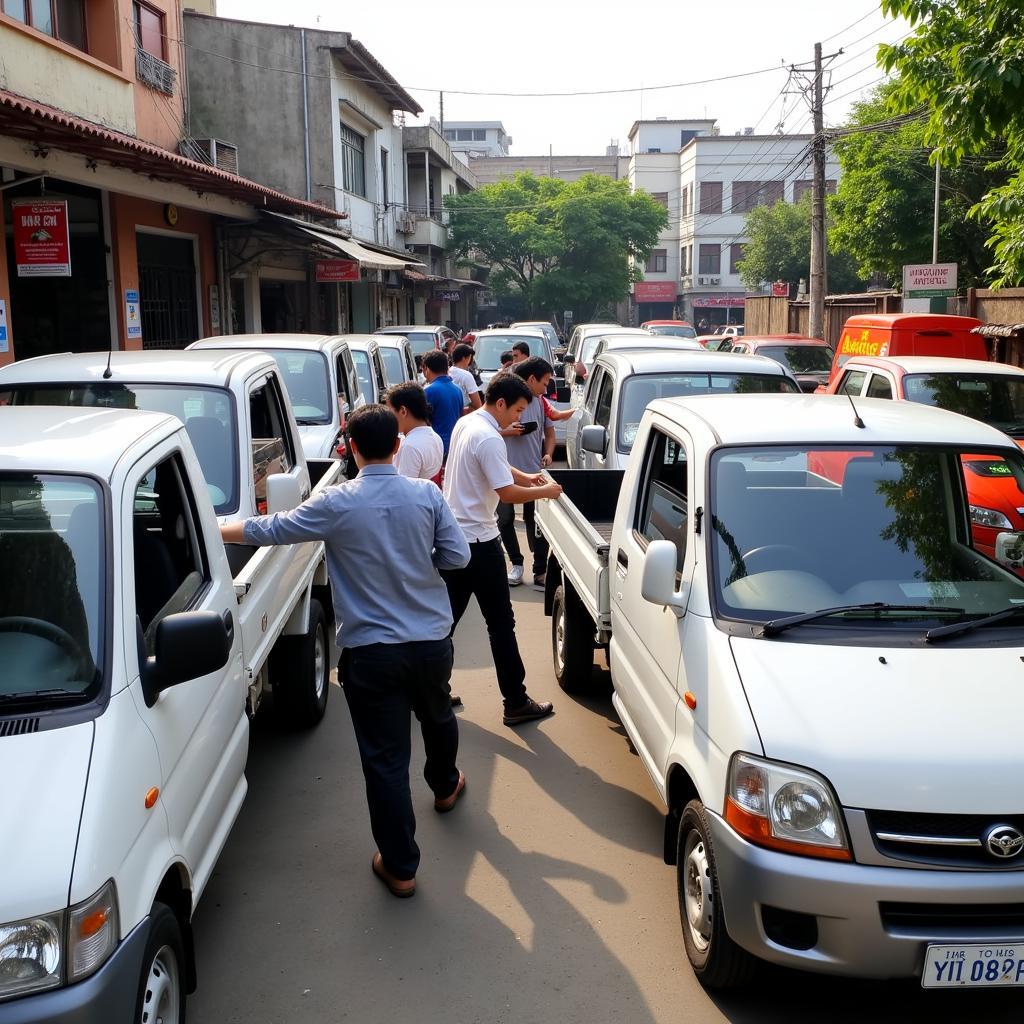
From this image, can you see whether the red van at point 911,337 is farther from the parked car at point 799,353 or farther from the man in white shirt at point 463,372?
the man in white shirt at point 463,372

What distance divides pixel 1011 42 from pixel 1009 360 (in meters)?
9.69

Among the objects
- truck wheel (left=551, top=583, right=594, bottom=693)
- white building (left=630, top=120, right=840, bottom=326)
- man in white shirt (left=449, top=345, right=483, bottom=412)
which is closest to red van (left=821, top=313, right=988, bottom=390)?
man in white shirt (left=449, top=345, right=483, bottom=412)

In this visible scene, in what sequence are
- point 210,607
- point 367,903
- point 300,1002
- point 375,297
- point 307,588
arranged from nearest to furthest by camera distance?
1. point 300,1002
2. point 210,607
3. point 367,903
4. point 307,588
5. point 375,297

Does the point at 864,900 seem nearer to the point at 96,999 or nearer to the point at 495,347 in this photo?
the point at 96,999

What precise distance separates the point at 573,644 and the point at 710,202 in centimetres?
6847

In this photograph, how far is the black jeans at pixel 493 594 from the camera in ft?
19.6

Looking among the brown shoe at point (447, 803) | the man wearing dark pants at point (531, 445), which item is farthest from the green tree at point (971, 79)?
the brown shoe at point (447, 803)

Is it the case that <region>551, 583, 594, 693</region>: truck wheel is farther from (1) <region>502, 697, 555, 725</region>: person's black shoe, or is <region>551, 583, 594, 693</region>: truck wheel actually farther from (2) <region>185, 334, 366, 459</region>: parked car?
(2) <region>185, 334, 366, 459</region>: parked car

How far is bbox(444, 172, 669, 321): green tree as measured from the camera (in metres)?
49.3

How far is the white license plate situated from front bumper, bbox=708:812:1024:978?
0.02m

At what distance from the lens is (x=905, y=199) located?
26.7m

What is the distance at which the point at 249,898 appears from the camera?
14.1 feet

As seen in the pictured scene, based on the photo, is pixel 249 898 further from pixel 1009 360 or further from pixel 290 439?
pixel 1009 360

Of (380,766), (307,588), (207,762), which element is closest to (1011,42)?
(307,588)
